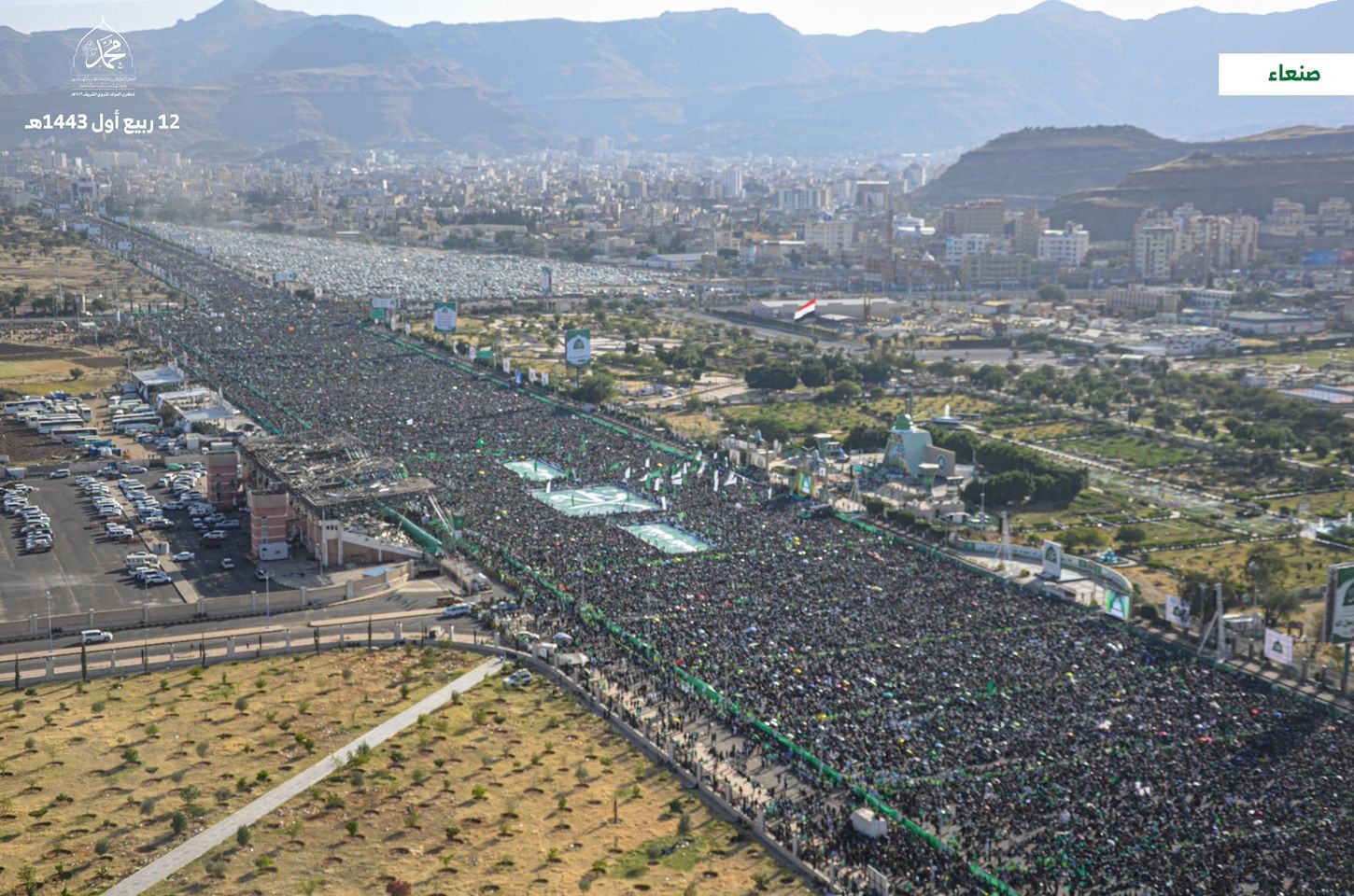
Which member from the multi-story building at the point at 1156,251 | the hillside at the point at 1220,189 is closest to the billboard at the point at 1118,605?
the multi-story building at the point at 1156,251

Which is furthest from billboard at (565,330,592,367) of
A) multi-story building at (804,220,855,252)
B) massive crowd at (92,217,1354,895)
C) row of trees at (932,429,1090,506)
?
multi-story building at (804,220,855,252)

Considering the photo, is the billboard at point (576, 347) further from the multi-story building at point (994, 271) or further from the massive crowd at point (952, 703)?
the multi-story building at point (994, 271)

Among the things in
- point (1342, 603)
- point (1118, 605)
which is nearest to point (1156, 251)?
point (1118, 605)

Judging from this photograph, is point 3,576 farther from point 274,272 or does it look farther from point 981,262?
point 981,262

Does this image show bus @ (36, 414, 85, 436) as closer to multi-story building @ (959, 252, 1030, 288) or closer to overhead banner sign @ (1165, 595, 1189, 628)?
overhead banner sign @ (1165, 595, 1189, 628)

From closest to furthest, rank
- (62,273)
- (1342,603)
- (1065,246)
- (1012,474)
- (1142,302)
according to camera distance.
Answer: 1. (1342,603)
2. (1012,474)
3. (1142,302)
4. (62,273)
5. (1065,246)

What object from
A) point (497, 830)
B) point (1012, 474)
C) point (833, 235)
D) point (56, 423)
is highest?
point (833, 235)

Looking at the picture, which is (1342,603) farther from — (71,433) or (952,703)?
(71,433)
